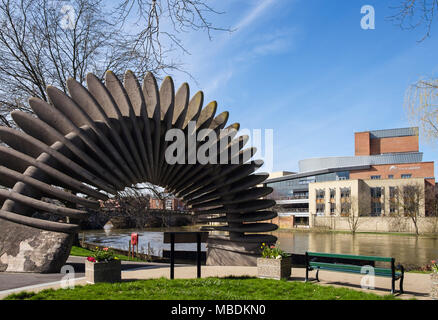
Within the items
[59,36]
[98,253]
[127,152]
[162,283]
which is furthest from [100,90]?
[59,36]

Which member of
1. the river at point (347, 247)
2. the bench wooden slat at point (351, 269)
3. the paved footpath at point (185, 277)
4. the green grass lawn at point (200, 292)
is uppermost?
the bench wooden slat at point (351, 269)

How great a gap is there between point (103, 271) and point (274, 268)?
13.3 ft

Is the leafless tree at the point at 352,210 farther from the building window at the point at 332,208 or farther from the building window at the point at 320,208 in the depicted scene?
the building window at the point at 320,208

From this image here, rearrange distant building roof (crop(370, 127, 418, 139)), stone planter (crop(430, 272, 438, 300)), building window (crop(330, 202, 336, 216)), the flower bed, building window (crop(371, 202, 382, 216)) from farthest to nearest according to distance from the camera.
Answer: distant building roof (crop(370, 127, 418, 139)) < building window (crop(330, 202, 336, 216)) < building window (crop(371, 202, 382, 216)) < the flower bed < stone planter (crop(430, 272, 438, 300))

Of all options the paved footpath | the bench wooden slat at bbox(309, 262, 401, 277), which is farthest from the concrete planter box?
the bench wooden slat at bbox(309, 262, 401, 277)

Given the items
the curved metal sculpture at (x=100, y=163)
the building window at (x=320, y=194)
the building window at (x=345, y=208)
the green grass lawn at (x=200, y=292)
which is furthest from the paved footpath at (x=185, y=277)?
the building window at (x=320, y=194)

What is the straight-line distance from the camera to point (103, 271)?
327 inches

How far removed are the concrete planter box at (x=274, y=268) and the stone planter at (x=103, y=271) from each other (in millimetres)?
3462

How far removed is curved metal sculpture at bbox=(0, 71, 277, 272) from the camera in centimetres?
933

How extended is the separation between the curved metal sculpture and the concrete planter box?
11.9 feet

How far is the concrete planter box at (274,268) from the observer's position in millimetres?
9164

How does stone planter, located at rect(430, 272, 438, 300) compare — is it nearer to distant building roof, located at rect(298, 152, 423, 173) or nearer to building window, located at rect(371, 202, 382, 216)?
building window, located at rect(371, 202, 382, 216)

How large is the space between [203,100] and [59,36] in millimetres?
9083

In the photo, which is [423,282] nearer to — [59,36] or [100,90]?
[100,90]
